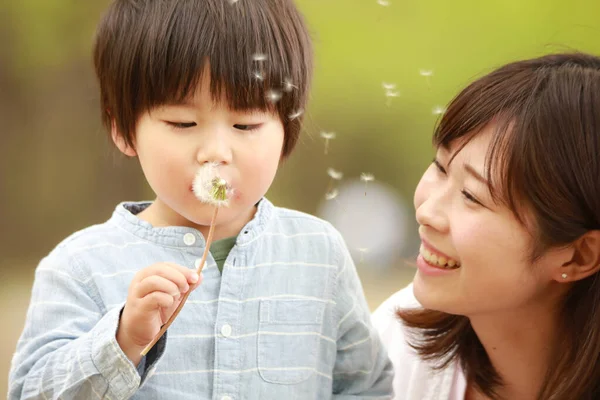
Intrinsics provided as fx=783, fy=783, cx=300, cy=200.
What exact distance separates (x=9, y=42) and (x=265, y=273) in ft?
5.67

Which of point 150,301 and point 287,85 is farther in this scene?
point 287,85

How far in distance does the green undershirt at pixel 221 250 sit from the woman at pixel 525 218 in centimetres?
27

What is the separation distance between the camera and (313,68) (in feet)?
3.63

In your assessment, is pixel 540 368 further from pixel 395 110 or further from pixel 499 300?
pixel 395 110

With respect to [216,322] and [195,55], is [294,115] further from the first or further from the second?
[216,322]

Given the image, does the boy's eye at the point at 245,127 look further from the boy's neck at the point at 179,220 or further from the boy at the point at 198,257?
the boy's neck at the point at 179,220

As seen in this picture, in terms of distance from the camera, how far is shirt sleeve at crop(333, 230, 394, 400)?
1136mm

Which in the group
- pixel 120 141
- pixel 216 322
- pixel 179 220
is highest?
pixel 120 141

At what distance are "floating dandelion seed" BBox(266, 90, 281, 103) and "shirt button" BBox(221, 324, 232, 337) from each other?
0.98 ft

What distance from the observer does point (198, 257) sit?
1.06 metres

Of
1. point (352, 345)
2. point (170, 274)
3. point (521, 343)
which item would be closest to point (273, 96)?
point (170, 274)

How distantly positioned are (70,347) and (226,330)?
202mm

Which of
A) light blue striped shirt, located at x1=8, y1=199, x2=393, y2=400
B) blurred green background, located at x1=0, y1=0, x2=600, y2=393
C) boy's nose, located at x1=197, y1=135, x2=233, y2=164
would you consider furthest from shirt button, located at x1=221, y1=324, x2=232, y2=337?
blurred green background, located at x1=0, y1=0, x2=600, y2=393

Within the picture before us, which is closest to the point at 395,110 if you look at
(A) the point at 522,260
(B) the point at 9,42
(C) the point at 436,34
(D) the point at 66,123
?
(C) the point at 436,34
